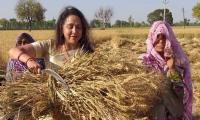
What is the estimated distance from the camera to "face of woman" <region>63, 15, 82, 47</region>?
367 cm

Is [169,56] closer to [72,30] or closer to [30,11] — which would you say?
[72,30]

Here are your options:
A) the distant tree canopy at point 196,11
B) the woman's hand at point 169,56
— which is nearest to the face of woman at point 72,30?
the woman's hand at point 169,56

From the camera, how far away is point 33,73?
3.00m

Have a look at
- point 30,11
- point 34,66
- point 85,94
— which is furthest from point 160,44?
point 30,11

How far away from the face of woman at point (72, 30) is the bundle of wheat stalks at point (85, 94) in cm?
66

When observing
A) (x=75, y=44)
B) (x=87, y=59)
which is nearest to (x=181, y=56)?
(x=75, y=44)

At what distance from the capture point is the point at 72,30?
3.68 m

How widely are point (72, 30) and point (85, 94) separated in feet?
3.33

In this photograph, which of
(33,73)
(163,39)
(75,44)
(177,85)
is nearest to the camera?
(33,73)

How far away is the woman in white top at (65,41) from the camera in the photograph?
363cm

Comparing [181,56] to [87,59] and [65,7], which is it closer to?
[65,7]

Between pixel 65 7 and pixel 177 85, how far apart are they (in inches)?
44.6

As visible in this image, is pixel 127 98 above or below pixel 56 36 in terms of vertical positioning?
below

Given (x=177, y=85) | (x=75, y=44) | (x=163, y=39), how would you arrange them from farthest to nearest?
(x=163, y=39) < (x=177, y=85) < (x=75, y=44)
